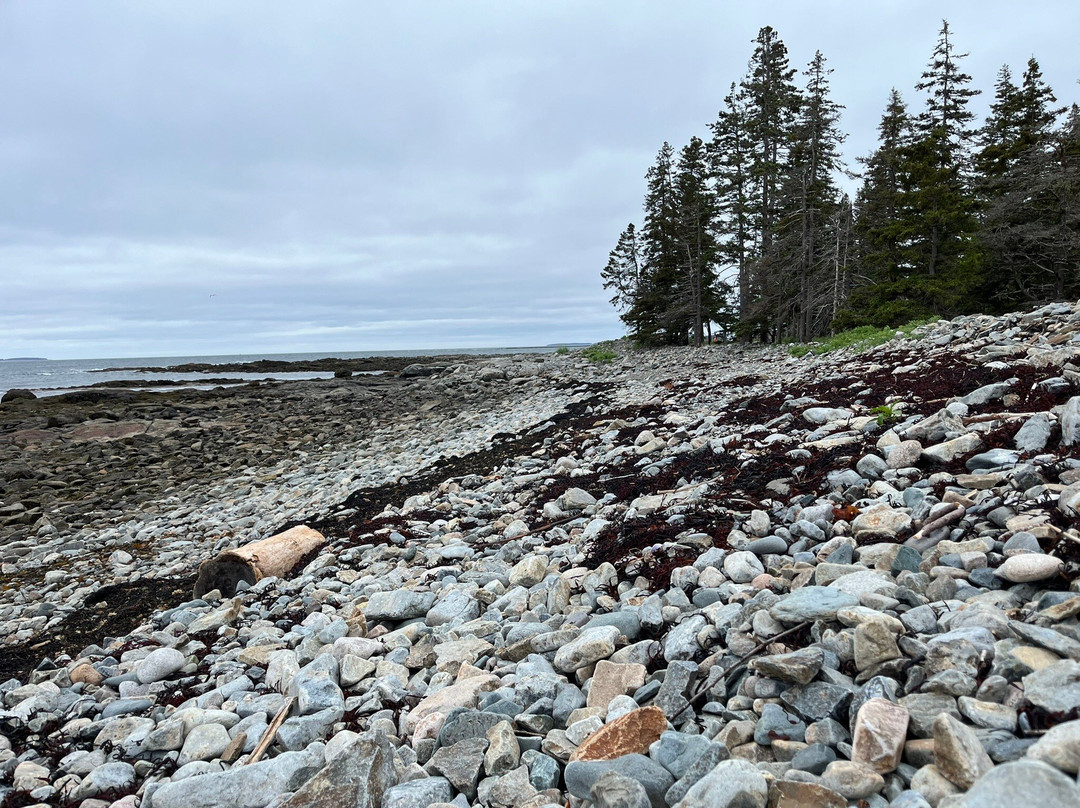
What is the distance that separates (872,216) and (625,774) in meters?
30.9

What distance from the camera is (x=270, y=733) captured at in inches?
116

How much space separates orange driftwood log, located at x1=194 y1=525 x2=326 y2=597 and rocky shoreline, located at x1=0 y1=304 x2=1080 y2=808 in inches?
12.9

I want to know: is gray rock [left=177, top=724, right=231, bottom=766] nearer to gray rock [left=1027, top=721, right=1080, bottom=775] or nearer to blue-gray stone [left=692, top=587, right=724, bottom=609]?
blue-gray stone [left=692, top=587, right=724, bottom=609]

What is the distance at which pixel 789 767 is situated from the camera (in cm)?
196

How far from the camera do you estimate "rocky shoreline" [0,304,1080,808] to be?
1.94 meters

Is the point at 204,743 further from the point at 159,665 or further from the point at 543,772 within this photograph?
the point at 543,772

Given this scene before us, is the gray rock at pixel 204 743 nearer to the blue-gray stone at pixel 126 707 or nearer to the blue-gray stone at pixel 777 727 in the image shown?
the blue-gray stone at pixel 126 707

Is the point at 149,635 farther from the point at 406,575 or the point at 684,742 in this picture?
the point at 684,742

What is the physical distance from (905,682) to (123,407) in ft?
95.8

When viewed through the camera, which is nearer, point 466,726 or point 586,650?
point 466,726

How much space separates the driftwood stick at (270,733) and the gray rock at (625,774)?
160cm

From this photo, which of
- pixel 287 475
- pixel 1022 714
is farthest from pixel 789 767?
pixel 287 475

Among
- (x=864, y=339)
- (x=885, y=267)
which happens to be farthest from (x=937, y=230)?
(x=864, y=339)

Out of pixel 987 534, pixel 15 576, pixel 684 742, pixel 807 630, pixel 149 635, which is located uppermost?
pixel 987 534
